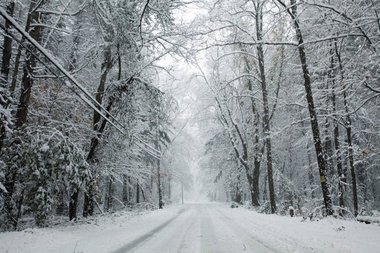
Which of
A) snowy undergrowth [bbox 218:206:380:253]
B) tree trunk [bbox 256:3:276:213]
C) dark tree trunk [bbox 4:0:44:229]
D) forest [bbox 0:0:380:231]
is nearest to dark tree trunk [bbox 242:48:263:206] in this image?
tree trunk [bbox 256:3:276:213]

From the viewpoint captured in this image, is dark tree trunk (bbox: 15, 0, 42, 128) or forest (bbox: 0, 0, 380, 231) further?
dark tree trunk (bbox: 15, 0, 42, 128)

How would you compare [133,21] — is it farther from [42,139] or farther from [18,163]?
[18,163]

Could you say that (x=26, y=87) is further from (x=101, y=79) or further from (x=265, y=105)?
(x=265, y=105)

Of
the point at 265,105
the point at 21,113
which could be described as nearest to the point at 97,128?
the point at 21,113

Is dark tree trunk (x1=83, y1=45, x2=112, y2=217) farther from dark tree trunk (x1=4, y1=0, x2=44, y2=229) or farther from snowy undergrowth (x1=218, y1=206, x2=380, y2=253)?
snowy undergrowth (x1=218, y1=206, x2=380, y2=253)

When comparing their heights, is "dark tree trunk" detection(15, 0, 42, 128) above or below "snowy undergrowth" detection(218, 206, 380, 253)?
above

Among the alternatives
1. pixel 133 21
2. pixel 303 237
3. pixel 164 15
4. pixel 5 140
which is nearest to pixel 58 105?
pixel 5 140

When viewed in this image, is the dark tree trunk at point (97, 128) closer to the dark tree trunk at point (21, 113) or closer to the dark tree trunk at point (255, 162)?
the dark tree trunk at point (21, 113)

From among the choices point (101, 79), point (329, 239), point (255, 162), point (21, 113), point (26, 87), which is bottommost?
point (329, 239)

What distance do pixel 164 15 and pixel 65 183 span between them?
6302mm

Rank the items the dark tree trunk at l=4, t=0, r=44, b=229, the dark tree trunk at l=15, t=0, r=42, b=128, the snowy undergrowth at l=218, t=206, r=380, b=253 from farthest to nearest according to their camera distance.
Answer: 1. the dark tree trunk at l=15, t=0, r=42, b=128
2. the dark tree trunk at l=4, t=0, r=44, b=229
3. the snowy undergrowth at l=218, t=206, r=380, b=253

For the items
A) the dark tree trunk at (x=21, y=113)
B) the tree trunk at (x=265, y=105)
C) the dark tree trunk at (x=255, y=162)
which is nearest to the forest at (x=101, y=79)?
the dark tree trunk at (x=21, y=113)

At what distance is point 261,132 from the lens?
26156 millimetres

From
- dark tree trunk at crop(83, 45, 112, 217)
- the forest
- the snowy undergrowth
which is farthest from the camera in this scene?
dark tree trunk at crop(83, 45, 112, 217)
